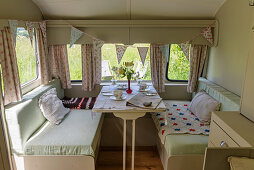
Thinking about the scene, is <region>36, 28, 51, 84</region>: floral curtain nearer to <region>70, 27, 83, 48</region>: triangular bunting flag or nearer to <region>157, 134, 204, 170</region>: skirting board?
<region>70, 27, 83, 48</region>: triangular bunting flag

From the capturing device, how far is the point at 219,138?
5.98 ft

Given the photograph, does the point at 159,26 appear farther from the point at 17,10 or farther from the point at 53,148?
the point at 53,148

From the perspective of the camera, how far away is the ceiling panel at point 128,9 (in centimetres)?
336

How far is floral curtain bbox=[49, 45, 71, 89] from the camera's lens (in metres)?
3.84

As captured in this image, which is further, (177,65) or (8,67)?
(177,65)

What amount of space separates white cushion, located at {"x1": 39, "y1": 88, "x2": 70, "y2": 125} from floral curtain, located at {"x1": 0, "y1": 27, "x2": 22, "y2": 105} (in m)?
0.44

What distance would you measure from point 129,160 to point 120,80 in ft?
5.56

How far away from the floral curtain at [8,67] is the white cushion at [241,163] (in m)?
2.59

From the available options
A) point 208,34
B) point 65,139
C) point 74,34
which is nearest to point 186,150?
point 65,139

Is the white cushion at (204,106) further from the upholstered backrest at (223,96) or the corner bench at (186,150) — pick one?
the corner bench at (186,150)

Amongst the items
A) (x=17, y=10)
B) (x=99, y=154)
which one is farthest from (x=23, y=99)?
(x=99, y=154)

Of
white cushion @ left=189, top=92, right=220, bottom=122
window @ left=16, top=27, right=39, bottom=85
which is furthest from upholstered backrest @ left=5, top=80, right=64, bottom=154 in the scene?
white cushion @ left=189, top=92, right=220, bottom=122

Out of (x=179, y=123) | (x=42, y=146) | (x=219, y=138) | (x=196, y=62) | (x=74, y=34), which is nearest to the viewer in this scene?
(x=219, y=138)

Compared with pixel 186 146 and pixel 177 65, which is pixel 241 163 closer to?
pixel 186 146
